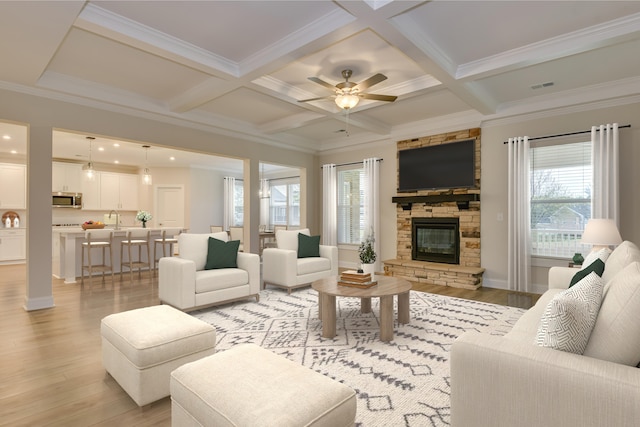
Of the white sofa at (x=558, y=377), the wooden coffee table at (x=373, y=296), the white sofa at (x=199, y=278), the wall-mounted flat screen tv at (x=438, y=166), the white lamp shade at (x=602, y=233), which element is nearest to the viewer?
the white sofa at (x=558, y=377)

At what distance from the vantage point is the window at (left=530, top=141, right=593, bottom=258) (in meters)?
4.89

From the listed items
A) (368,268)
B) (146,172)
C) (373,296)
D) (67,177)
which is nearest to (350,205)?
(368,268)

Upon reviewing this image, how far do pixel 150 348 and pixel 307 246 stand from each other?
12.0ft

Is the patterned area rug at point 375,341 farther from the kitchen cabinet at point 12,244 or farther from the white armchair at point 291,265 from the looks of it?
the kitchen cabinet at point 12,244

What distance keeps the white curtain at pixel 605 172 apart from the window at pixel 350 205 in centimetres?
403

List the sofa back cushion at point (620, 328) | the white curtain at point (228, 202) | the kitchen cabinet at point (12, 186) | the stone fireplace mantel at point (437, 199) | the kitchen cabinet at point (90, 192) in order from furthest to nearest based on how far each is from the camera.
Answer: the white curtain at point (228, 202), the kitchen cabinet at point (90, 192), the kitchen cabinet at point (12, 186), the stone fireplace mantel at point (437, 199), the sofa back cushion at point (620, 328)

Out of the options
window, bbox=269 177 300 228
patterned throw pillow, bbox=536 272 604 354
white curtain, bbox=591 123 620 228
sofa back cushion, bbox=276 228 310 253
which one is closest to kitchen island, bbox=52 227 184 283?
sofa back cushion, bbox=276 228 310 253

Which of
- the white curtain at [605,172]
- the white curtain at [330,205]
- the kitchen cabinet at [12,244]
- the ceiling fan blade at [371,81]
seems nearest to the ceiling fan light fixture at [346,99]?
the ceiling fan blade at [371,81]

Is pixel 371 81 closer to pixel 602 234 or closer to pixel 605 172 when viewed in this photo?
pixel 602 234

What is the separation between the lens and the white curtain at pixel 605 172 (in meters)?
4.44

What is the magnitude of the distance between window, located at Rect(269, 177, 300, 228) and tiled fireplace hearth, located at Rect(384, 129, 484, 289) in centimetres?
428

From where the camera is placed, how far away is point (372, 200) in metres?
7.12

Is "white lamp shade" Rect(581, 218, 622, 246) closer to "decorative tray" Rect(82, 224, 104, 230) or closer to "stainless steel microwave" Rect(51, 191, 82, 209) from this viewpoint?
"decorative tray" Rect(82, 224, 104, 230)

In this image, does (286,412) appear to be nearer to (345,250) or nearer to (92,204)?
(345,250)
